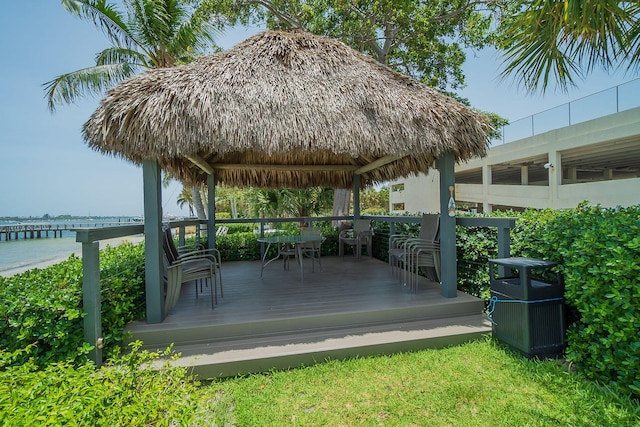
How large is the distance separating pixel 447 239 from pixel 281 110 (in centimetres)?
279

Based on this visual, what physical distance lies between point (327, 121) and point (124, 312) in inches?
124

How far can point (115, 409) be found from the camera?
4.47 feet

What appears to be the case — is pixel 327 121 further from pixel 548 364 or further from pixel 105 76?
pixel 105 76

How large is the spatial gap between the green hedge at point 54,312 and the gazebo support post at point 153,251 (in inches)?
8.4

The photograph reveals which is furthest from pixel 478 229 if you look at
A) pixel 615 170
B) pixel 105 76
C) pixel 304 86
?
pixel 615 170

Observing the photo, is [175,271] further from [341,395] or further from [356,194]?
[356,194]

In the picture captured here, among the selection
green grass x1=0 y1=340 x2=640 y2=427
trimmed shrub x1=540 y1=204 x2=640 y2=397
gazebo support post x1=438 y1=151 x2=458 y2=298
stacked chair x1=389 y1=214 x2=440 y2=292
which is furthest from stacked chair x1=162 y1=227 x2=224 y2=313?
trimmed shrub x1=540 y1=204 x2=640 y2=397

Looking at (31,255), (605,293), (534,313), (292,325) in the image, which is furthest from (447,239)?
(31,255)

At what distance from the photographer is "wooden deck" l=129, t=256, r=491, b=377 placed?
296cm

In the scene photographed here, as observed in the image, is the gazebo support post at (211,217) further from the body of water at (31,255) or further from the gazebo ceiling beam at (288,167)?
the body of water at (31,255)

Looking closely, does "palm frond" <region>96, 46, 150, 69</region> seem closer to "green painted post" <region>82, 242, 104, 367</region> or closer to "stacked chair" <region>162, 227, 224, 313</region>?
"stacked chair" <region>162, 227, 224, 313</region>

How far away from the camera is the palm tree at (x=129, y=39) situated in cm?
895

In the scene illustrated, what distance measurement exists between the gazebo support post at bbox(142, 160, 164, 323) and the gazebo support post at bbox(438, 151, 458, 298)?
11.7ft

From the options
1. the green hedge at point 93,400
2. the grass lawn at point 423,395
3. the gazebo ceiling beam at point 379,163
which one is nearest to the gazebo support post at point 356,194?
the gazebo ceiling beam at point 379,163
